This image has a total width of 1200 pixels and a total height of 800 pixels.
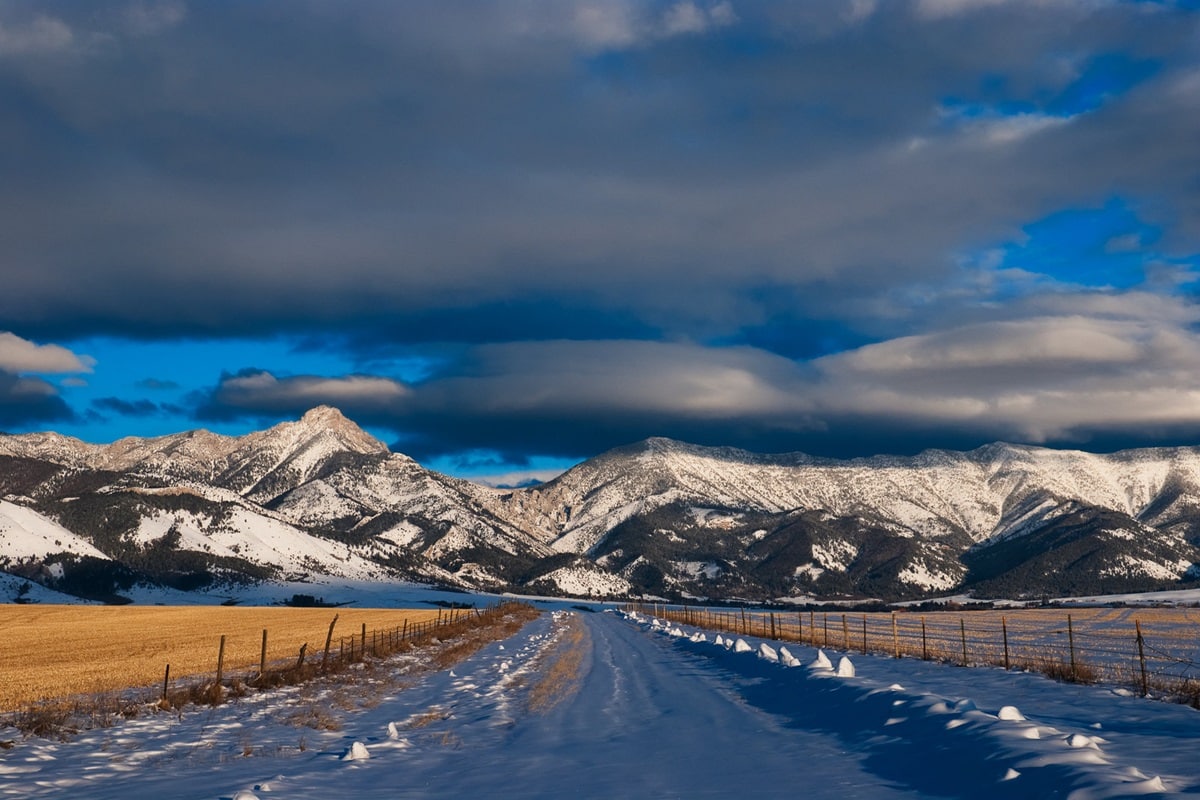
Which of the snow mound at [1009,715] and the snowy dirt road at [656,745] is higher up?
the snow mound at [1009,715]

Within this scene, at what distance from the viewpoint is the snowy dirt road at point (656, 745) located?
51.0 ft

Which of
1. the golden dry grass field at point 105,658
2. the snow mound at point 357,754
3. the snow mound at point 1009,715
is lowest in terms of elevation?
the golden dry grass field at point 105,658

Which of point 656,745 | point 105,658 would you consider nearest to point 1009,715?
point 656,745

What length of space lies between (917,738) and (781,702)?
9131 millimetres

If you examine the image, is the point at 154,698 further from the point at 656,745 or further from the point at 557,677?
the point at 656,745

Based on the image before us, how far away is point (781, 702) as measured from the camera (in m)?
27.9

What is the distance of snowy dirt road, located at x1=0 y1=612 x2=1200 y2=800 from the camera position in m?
15.5

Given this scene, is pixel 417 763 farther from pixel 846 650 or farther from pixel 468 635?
pixel 468 635

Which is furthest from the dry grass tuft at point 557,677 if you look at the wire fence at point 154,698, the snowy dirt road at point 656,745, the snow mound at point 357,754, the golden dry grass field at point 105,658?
the golden dry grass field at point 105,658

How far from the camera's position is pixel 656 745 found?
20734 millimetres

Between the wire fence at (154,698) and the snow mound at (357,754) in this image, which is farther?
the wire fence at (154,698)

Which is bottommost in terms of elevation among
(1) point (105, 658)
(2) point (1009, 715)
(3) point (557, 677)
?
(1) point (105, 658)

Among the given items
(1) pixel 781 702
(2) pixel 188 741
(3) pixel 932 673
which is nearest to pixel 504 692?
(1) pixel 781 702

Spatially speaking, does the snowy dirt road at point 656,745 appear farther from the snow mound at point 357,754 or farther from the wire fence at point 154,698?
the wire fence at point 154,698
